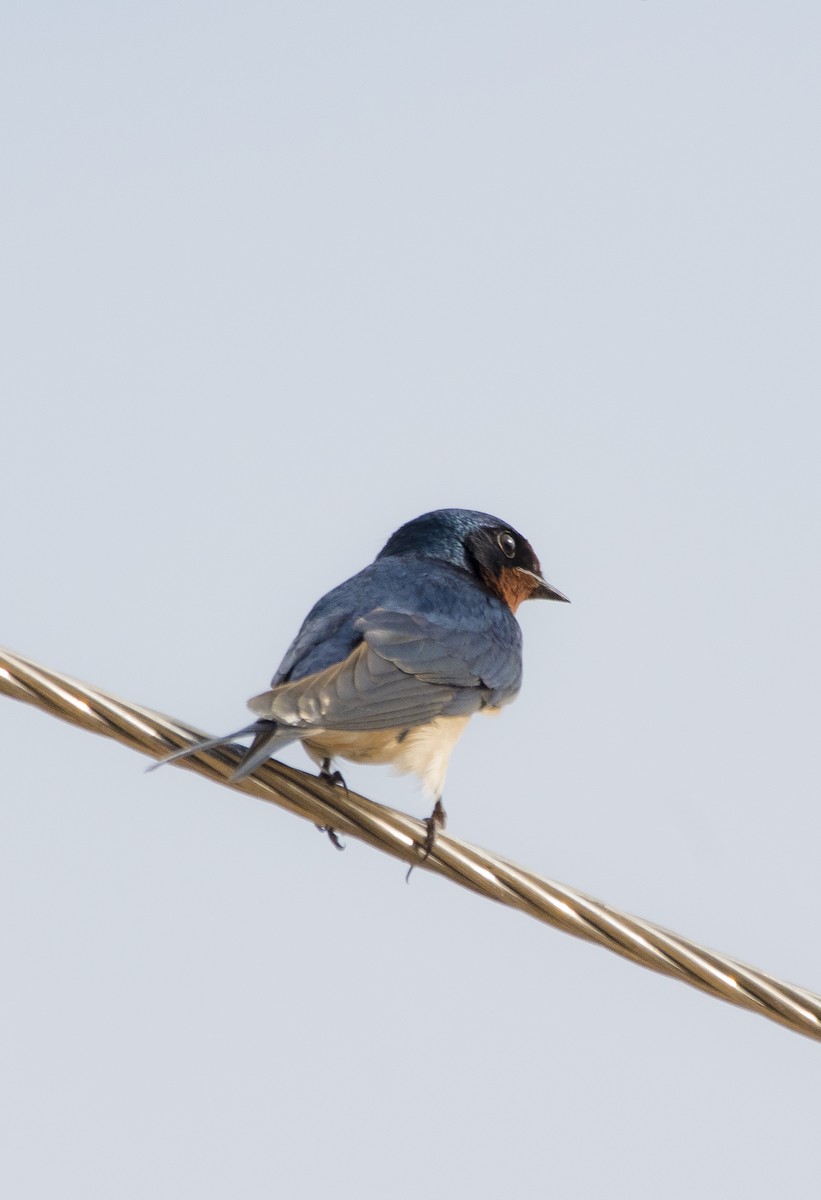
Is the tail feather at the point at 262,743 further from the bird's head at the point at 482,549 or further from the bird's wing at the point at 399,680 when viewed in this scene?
the bird's head at the point at 482,549

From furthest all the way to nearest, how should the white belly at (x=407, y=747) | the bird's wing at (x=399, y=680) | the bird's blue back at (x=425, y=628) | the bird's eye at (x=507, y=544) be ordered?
the bird's eye at (x=507, y=544)
the bird's blue back at (x=425, y=628)
the white belly at (x=407, y=747)
the bird's wing at (x=399, y=680)

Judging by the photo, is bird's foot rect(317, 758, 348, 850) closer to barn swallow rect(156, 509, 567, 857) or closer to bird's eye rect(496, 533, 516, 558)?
barn swallow rect(156, 509, 567, 857)

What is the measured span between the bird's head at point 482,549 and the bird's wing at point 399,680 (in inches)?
33.6

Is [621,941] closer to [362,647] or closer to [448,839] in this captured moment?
[448,839]

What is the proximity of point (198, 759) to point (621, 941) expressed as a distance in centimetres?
107

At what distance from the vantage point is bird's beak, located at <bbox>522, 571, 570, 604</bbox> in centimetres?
783

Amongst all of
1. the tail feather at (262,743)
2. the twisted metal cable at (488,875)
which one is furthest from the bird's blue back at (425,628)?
the twisted metal cable at (488,875)

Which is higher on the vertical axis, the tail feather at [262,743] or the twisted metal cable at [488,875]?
the tail feather at [262,743]

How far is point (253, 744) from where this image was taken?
4414 mm

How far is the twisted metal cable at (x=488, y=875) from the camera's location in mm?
3600

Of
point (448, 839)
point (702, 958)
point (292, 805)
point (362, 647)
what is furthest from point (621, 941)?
point (362, 647)

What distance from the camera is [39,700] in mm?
3592

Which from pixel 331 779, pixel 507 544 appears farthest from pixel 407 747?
pixel 507 544

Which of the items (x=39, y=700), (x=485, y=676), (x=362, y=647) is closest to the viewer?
(x=39, y=700)
